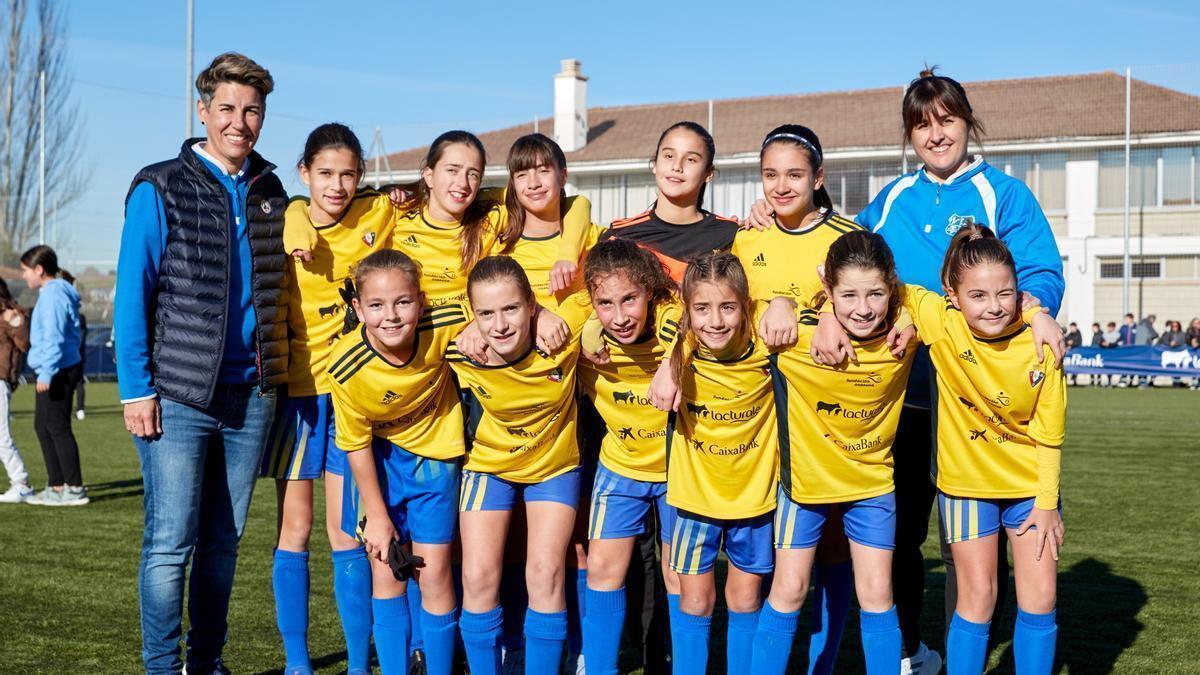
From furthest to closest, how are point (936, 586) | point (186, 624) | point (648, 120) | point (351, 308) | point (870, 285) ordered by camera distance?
point (648, 120)
point (936, 586)
point (186, 624)
point (351, 308)
point (870, 285)

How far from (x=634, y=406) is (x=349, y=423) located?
107cm

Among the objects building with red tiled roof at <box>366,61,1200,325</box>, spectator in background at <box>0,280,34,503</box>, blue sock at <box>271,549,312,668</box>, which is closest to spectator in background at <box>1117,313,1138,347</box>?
building with red tiled roof at <box>366,61,1200,325</box>

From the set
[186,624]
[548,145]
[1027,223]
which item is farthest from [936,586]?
[186,624]

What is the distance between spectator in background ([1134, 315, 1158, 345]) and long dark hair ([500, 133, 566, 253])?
2410cm

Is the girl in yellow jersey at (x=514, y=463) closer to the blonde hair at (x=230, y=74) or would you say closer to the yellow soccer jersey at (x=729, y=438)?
the yellow soccer jersey at (x=729, y=438)

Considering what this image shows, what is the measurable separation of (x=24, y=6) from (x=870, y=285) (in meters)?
41.3

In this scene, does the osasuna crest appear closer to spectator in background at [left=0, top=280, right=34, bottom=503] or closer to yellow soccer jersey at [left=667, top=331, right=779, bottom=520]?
yellow soccer jersey at [left=667, top=331, right=779, bottom=520]

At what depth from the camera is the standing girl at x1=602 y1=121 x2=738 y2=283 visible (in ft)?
15.3

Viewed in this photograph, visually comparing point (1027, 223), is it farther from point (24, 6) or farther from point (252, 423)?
point (24, 6)

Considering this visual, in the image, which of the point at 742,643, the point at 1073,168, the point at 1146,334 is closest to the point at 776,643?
the point at 742,643

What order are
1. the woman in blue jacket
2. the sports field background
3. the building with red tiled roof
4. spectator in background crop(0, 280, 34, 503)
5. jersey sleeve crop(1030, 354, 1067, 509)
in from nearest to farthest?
jersey sleeve crop(1030, 354, 1067, 509), the sports field background, the woman in blue jacket, spectator in background crop(0, 280, 34, 503), the building with red tiled roof

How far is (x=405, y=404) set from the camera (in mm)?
4312

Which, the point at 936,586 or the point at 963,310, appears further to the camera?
the point at 936,586

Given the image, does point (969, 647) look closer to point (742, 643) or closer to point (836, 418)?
point (742, 643)
